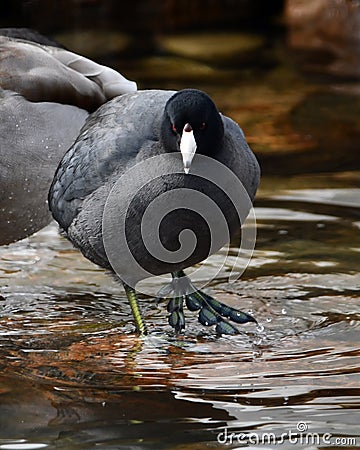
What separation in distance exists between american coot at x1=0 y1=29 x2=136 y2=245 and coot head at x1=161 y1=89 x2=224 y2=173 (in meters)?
1.45

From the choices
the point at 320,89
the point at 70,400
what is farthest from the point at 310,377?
the point at 320,89

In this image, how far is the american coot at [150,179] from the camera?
15.8 feet

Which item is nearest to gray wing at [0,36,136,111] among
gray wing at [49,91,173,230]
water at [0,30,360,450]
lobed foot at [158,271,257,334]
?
gray wing at [49,91,173,230]

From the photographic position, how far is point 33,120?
19.9 ft

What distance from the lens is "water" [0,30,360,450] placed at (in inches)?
166

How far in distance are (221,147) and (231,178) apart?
0.16 meters

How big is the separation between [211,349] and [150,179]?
3.10 ft

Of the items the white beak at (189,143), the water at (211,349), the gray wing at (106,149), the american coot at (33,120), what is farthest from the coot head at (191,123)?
the american coot at (33,120)

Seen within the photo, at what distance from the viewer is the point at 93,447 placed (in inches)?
159

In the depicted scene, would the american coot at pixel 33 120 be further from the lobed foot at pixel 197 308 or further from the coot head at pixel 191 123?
the coot head at pixel 191 123

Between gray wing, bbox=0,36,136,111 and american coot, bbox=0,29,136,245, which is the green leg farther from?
gray wing, bbox=0,36,136,111

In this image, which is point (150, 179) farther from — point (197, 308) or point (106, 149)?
point (197, 308)

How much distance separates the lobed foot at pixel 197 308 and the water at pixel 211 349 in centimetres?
7

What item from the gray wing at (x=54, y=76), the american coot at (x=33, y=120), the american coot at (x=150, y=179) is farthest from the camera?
the gray wing at (x=54, y=76)
